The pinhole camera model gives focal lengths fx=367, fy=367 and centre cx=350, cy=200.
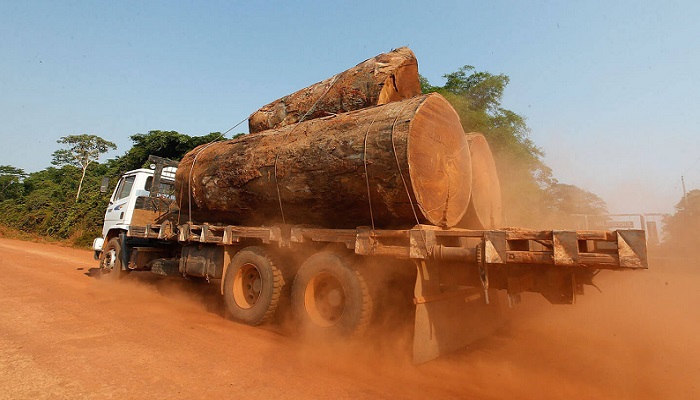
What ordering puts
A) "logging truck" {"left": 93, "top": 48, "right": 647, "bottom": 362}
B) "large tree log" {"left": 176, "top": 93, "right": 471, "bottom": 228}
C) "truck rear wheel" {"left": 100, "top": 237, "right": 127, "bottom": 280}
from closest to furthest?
"logging truck" {"left": 93, "top": 48, "right": 647, "bottom": 362} → "large tree log" {"left": 176, "top": 93, "right": 471, "bottom": 228} → "truck rear wheel" {"left": 100, "top": 237, "right": 127, "bottom": 280}

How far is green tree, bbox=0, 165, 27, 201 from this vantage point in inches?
1754

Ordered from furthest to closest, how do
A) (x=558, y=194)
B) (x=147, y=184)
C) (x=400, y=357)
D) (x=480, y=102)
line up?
(x=558, y=194) → (x=480, y=102) → (x=147, y=184) → (x=400, y=357)

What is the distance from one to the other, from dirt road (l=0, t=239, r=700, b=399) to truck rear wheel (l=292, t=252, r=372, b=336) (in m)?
0.26

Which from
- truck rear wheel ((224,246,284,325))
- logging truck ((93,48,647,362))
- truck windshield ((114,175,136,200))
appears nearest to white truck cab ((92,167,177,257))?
truck windshield ((114,175,136,200))

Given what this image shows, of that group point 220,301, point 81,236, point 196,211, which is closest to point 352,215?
point 196,211

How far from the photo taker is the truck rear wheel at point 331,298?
402cm

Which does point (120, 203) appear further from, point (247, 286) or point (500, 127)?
point (500, 127)

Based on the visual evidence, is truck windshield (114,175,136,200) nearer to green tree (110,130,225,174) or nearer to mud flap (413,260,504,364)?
mud flap (413,260,504,364)

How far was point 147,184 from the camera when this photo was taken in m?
8.98

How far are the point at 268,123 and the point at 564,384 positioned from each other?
5684 millimetres

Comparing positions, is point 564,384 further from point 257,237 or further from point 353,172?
point 257,237

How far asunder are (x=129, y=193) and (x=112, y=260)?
1637 millimetres

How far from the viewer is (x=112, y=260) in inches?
344

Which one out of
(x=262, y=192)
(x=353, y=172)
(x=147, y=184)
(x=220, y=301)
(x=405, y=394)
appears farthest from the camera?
(x=147, y=184)
